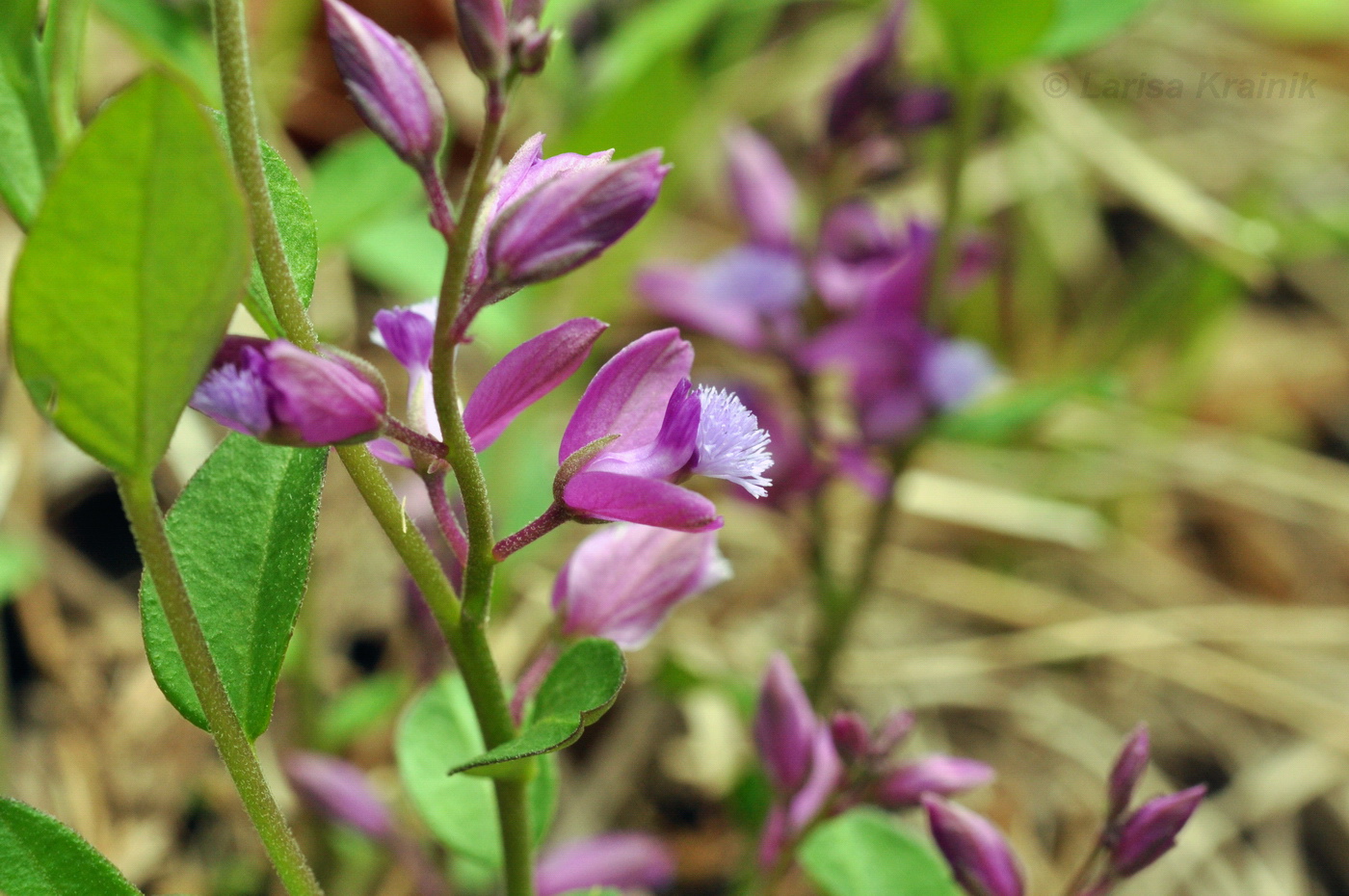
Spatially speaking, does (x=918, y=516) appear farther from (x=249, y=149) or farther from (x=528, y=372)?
(x=249, y=149)

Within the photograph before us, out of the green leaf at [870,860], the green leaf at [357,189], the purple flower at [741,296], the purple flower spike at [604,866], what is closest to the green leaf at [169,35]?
the green leaf at [357,189]

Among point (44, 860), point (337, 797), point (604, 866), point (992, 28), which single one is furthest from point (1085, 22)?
point (44, 860)

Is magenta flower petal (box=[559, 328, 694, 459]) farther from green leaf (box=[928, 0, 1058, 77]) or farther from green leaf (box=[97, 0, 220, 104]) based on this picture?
green leaf (box=[97, 0, 220, 104])

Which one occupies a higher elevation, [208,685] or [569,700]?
[208,685]

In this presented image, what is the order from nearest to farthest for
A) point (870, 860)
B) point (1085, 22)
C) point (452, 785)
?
point (452, 785), point (870, 860), point (1085, 22)

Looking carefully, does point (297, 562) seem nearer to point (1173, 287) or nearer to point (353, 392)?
point (353, 392)

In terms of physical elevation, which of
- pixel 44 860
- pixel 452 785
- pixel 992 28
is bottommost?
pixel 452 785

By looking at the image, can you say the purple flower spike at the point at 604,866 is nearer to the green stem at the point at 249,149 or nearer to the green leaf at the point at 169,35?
the green stem at the point at 249,149
